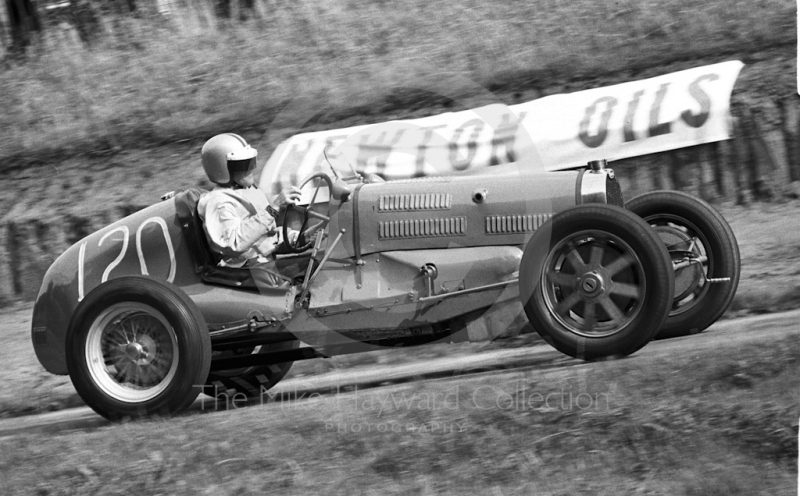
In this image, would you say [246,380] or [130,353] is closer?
[130,353]

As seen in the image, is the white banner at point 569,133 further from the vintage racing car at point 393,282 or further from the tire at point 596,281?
the tire at point 596,281

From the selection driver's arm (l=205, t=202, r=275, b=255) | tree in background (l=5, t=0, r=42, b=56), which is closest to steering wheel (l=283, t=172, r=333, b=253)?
driver's arm (l=205, t=202, r=275, b=255)

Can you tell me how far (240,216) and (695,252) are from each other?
9.07 feet

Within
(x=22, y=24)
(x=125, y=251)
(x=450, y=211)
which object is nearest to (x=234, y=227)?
(x=125, y=251)

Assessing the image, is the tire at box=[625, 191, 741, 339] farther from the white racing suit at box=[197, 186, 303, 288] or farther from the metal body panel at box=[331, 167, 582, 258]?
the white racing suit at box=[197, 186, 303, 288]

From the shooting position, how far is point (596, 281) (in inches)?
230

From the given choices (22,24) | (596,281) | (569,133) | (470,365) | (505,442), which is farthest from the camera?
(22,24)

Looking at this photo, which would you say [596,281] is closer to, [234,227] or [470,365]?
[470,365]

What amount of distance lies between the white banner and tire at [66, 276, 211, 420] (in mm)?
4086

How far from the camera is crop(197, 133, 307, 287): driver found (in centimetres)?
644

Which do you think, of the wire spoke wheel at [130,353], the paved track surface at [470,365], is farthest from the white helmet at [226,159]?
the paved track surface at [470,365]

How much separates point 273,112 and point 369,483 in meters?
8.83

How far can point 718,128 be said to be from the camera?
1047 centimetres

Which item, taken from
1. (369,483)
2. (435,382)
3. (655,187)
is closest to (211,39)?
(655,187)
